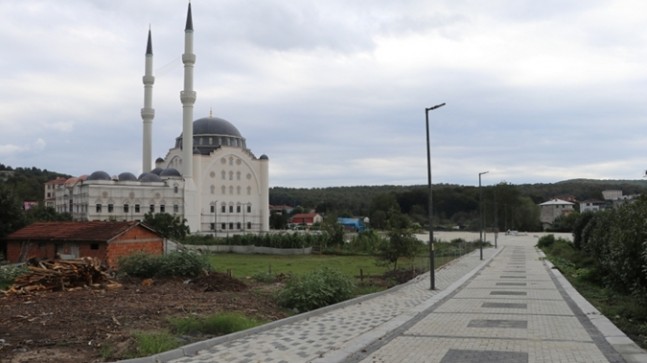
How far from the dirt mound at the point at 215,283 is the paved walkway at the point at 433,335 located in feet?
14.5

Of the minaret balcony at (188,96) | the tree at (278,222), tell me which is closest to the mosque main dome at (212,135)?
the tree at (278,222)

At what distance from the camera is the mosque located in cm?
8481

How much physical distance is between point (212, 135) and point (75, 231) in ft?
247

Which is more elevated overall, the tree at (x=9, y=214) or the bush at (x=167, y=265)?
the tree at (x=9, y=214)

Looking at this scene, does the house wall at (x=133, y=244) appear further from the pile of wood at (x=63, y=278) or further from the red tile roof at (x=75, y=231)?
the pile of wood at (x=63, y=278)

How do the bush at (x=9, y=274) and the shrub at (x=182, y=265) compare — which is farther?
the shrub at (x=182, y=265)

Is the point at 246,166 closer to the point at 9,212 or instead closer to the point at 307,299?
the point at 9,212

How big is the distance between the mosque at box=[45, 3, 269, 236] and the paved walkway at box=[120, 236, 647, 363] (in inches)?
2734

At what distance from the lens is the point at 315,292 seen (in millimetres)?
15109

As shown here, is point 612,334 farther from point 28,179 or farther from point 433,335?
point 28,179

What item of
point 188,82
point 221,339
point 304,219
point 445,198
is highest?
point 188,82

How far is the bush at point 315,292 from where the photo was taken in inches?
583

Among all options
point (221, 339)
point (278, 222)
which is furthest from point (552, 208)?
point (221, 339)

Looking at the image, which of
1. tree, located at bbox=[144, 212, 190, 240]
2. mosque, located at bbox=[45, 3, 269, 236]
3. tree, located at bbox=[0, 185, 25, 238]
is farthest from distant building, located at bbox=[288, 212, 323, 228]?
tree, located at bbox=[0, 185, 25, 238]
